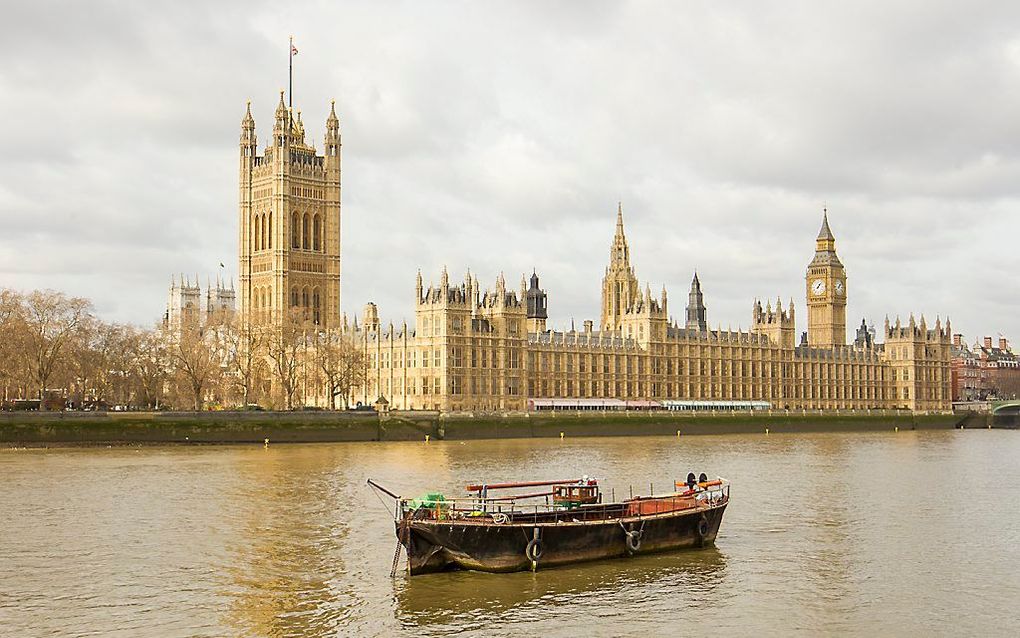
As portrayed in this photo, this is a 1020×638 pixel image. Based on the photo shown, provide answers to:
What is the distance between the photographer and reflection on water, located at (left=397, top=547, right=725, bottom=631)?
101 ft

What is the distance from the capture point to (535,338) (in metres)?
130

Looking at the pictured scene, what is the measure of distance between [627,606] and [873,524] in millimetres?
18175

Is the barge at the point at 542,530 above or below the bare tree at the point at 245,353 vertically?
below

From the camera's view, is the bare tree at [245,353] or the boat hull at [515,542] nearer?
the boat hull at [515,542]

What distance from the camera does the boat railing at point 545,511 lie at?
35.3m

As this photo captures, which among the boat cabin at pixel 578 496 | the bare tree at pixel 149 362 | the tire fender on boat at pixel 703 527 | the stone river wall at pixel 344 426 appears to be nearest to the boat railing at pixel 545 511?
the boat cabin at pixel 578 496

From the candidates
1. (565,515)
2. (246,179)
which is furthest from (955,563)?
(246,179)

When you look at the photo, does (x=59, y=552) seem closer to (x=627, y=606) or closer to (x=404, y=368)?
(x=627, y=606)

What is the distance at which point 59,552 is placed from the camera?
126ft

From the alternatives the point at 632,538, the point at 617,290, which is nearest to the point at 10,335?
the point at 632,538

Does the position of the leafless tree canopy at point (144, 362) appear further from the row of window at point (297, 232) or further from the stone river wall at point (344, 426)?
the row of window at point (297, 232)

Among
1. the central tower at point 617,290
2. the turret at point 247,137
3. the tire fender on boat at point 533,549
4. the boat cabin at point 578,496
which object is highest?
the turret at point 247,137

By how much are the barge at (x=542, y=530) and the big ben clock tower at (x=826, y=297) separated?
155932 millimetres

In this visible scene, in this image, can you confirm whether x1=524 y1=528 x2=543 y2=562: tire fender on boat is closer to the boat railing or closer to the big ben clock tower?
the boat railing
